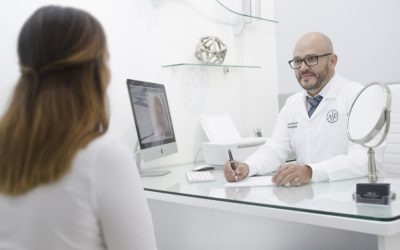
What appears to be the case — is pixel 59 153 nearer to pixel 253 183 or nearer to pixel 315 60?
pixel 253 183

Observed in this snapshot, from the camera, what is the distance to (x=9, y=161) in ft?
2.67

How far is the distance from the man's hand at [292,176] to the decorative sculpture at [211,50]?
4.26 feet

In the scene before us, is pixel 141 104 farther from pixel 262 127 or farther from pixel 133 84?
pixel 262 127

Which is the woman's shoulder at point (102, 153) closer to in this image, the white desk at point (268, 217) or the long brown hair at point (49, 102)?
the long brown hair at point (49, 102)

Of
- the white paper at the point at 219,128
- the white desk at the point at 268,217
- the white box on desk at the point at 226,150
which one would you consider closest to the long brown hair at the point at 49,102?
the white desk at the point at 268,217

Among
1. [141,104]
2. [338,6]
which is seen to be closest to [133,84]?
[141,104]

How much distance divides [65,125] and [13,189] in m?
0.16

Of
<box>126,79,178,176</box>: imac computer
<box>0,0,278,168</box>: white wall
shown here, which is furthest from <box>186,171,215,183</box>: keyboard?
<box>0,0,278,168</box>: white wall

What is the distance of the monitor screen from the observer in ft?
6.99

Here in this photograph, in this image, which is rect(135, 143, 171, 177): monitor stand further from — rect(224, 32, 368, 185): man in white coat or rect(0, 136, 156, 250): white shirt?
rect(0, 136, 156, 250): white shirt

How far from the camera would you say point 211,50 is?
2.79 metres

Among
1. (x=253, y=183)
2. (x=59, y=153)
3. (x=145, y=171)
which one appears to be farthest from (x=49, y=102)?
(x=145, y=171)

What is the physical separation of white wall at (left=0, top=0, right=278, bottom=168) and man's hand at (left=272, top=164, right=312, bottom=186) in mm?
817

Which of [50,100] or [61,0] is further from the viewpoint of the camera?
[61,0]
